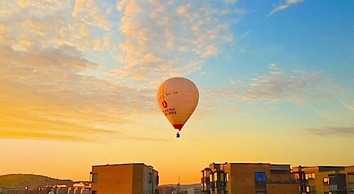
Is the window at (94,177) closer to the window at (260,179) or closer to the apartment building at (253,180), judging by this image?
the apartment building at (253,180)

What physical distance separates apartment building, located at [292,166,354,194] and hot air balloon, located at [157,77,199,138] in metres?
49.8

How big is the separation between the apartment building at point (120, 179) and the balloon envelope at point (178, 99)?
25.8m

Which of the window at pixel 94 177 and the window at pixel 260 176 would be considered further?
the window at pixel 260 176

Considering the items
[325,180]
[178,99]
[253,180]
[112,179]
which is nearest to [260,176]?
[253,180]

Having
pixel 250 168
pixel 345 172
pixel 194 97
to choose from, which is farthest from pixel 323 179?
pixel 194 97

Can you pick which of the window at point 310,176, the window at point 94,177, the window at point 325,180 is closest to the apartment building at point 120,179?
the window at point 94,177

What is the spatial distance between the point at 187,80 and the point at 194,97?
164 cm

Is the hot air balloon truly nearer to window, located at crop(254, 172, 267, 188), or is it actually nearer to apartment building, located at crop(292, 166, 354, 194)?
window, located at crop(254, 172, 267, 188)

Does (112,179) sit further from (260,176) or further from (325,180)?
(325,180)

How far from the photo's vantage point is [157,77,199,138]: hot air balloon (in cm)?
3419

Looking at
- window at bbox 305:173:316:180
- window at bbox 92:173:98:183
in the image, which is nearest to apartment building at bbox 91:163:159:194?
window at bbox 92:173:98:183

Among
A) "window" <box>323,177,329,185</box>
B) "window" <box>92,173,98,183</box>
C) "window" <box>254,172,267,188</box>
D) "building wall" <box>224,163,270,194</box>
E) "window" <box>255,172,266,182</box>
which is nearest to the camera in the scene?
"window" <box>92,173,98,183</box>

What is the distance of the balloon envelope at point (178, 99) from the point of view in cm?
3419

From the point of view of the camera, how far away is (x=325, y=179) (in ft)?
255
